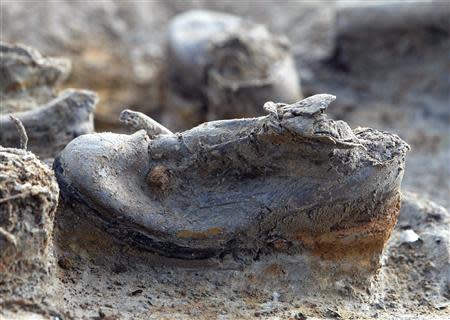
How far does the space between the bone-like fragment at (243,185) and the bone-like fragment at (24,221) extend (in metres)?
0.13

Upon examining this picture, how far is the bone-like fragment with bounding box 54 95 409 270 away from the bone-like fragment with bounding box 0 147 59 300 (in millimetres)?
132

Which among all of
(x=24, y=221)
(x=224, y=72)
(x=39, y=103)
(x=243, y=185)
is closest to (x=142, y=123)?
(x=243, y=185)

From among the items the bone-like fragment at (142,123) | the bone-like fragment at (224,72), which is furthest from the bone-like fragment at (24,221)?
the bone-like fragment at (224,72)

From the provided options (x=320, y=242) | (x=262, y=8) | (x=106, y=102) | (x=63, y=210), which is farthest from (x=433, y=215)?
(x=262, y=8)

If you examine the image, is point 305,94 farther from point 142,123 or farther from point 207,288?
point 207,288

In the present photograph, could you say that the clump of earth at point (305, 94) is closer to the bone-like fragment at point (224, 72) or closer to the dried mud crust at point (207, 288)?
the dried mud crust at point (207, 288)

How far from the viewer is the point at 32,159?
1203 mm

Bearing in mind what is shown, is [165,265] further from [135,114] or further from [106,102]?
[106,102]

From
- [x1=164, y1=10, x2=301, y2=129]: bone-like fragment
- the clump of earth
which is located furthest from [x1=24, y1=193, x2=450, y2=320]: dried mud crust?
[x1=164, y1=10, x2=301, y2=129]: bone-like fragment

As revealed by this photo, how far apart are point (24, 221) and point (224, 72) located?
2.02 meters

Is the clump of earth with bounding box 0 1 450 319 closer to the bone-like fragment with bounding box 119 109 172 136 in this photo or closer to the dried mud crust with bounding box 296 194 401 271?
the dried mud crust with bounding box 296 194 401 271

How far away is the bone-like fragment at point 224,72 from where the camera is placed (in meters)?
2.96

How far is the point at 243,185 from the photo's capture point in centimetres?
136

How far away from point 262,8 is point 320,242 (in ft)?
8.92
